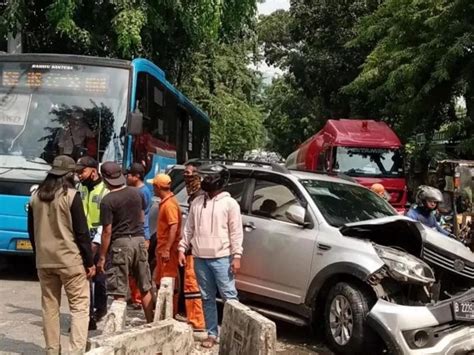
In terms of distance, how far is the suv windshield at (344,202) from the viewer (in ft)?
21.7

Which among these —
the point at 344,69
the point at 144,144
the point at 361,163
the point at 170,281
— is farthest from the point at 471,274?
the point at 344,69

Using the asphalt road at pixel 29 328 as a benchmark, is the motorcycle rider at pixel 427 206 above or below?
above

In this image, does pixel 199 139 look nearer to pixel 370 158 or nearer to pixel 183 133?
pixel 183 133

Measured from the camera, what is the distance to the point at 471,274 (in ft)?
18.5

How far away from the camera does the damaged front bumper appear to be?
5.03 m

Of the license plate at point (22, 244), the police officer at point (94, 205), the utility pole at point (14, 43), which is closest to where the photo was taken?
the police officer at point (94, 205)

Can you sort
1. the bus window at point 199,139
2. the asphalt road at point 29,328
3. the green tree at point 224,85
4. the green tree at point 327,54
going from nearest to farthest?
the asphalt road at point 29,328 → the bus window at point 199,139 → the green tree at point 224,85 → the green tree at point 327,54

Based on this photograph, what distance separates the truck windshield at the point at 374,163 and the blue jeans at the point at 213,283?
37.0 ft

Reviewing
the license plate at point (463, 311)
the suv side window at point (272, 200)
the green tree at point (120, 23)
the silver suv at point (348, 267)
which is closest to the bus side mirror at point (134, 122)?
the silver suv at point (348, 267)

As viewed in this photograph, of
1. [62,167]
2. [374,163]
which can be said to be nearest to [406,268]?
[62,167]

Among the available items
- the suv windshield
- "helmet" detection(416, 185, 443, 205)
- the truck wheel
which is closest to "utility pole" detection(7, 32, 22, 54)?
the suv windshield

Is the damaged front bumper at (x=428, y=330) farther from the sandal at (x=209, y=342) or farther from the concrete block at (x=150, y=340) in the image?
the concrete block at (x=150, y=340)

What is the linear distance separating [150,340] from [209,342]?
219cm

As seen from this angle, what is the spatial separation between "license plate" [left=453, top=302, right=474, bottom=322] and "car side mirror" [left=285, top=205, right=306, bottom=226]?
6.04ft
